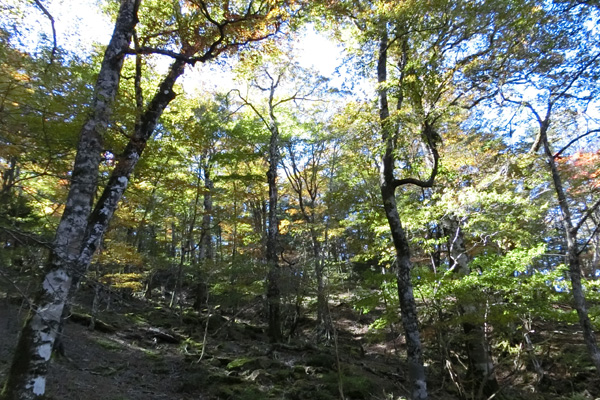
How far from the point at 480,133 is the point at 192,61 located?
29.4 feet

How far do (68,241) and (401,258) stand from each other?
5785 mm

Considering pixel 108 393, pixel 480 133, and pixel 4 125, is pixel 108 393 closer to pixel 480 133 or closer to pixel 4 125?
pixel 4 125

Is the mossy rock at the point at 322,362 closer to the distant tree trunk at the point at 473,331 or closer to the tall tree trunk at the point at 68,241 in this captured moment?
the distant tree trunk at the point at 473,331

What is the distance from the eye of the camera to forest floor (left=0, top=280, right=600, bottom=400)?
659 centimetres

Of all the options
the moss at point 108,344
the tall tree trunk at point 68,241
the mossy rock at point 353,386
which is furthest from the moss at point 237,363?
the tall tree trunk at point 68,241

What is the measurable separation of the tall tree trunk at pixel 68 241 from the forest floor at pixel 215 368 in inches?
44.2

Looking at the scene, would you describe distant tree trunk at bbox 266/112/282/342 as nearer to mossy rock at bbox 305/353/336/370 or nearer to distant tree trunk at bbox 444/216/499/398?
mossy rock at bbox 305/353/336/370

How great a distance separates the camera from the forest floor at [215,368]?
6.59 m

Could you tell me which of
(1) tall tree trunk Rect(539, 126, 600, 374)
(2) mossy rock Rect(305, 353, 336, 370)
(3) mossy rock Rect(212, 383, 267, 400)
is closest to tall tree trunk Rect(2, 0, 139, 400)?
(3) mossy rock Rect(212, 383, 267, 400)

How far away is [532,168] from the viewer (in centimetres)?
922

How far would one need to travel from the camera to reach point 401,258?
22.3ft

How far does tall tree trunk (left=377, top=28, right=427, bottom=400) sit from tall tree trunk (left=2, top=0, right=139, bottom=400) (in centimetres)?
484

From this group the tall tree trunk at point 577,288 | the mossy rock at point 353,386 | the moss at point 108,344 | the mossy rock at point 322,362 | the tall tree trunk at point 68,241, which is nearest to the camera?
the tall tree trunk at point 68,241

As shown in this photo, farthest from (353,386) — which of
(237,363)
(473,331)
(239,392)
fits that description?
(473,331)
